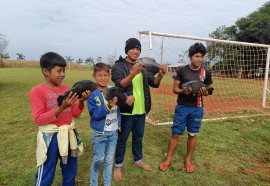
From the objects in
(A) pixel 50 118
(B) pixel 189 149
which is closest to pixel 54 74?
(A) pixel 50 118

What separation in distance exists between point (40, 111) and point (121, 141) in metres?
1.39

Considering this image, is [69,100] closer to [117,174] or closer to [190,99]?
[117,174]

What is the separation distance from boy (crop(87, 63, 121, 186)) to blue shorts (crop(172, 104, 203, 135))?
103 centimetres

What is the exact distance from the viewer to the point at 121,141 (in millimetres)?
3449

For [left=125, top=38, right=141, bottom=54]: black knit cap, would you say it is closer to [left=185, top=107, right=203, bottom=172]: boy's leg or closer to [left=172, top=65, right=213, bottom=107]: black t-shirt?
[left=172, top=65, right=213, bottom=107]: black t-shirt

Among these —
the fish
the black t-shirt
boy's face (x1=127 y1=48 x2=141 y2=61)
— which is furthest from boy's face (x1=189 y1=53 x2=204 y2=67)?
boy's face (x1=127 y1=48 x2=141 y2=61)

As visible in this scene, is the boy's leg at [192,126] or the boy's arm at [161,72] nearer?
the boy's arm at [161,72]

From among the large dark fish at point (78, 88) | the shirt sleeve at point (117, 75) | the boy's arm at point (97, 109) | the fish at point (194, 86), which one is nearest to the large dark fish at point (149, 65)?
the shirt sleeve at point (117, 75)

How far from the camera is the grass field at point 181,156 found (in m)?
3.53

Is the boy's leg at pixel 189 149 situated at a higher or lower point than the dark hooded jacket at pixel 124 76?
lower

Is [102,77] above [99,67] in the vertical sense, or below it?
below

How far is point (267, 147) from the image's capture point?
491 centimetres

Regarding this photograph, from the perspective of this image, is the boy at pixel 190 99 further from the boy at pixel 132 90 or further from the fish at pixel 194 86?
the boy at pixel 132 90

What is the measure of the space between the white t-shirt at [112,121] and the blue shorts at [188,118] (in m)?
1.07
